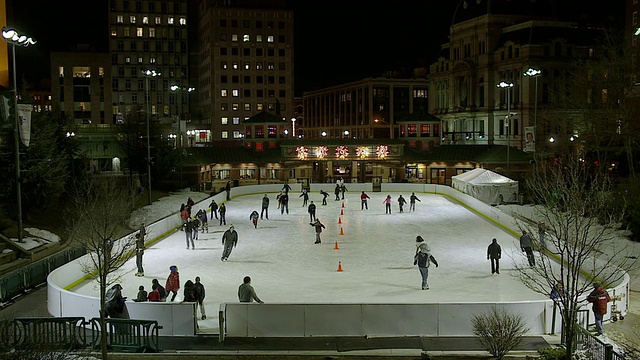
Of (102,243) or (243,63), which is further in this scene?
(243,63)

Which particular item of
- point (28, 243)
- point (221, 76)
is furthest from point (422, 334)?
point (221, 76)

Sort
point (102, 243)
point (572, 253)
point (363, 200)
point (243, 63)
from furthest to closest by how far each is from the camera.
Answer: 1. point (243, 63)
2. point (363, 200)
3. point (572, 253)
4. point (102, 243)

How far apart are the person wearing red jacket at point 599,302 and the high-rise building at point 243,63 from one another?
8538 centimetres

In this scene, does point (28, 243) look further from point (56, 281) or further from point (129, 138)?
point (129, 138)

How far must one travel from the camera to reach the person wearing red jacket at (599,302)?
46.6 feet

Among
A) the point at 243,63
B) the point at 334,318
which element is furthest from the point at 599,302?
the point at 243,63

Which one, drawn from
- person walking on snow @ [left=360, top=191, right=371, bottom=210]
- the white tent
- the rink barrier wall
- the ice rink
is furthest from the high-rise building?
the rink barrier wall

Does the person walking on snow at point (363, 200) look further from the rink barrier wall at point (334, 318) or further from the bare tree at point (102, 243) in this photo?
the rink barrier wall at point (334, 318)

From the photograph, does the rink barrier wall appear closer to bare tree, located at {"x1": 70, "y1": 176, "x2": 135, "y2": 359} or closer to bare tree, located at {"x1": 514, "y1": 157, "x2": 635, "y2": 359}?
bare tree, located at {"x1": 70, "y1": 176, "x2": 135, "y2": 359}

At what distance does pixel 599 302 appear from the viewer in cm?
1423

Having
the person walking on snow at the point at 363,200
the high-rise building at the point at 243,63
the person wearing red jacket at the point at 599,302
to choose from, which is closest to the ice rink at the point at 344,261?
the person walking on snow at the point at 363,200

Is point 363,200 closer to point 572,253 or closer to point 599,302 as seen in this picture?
point 572,253

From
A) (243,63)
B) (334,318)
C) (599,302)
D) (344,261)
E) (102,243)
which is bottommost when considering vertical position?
(344,261)

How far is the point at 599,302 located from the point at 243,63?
88.7 metres
